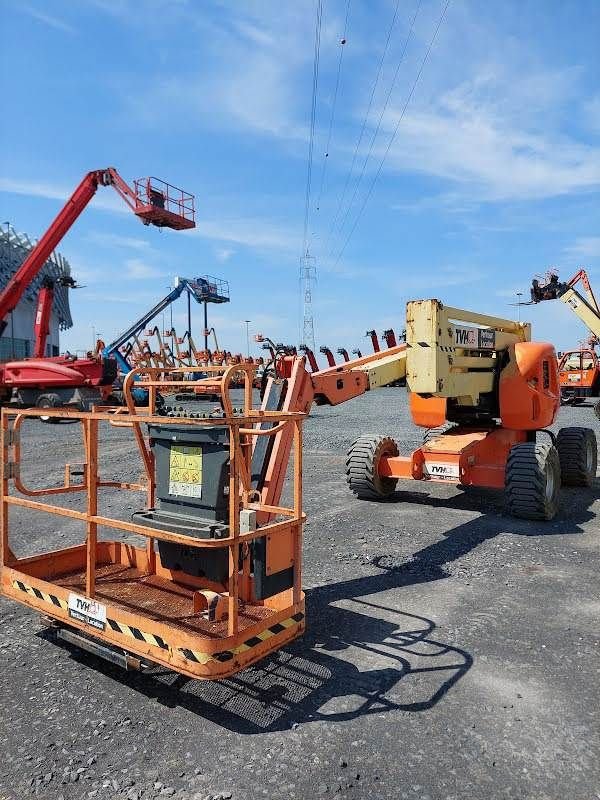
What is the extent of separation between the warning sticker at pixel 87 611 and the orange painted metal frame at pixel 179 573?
46mm

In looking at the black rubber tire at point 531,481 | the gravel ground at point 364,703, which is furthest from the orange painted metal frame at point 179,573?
the black rubber tire at point 531,481

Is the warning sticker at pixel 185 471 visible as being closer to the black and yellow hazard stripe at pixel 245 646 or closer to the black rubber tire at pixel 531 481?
the black and yellow hazard stripe at pixel 245 646

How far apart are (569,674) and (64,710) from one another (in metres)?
3.14

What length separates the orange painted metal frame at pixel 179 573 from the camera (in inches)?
136

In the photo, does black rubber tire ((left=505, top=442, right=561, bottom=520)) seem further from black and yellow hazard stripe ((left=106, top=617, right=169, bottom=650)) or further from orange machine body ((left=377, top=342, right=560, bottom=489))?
black and yellow hazard stripe ((left=106, top=617, right=169, bottom=650))

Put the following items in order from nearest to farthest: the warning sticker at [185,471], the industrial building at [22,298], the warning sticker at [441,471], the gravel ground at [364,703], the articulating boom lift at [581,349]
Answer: the gravel ground at [364,703]
the warning sticker at [185,471]
the warning sticker at [441,471]
the articulating boom lift at [581,349]
the industrial building at [22,298]

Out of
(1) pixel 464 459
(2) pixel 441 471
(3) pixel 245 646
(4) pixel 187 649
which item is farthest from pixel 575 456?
(4) pixel 187 649

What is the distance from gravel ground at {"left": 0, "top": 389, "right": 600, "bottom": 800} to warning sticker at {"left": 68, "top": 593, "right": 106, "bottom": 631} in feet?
1.19

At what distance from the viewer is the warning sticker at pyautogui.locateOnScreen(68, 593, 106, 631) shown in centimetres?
382

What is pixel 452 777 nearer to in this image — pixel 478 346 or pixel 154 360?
pixel 478 346

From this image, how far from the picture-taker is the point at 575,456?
Result: 9.48m

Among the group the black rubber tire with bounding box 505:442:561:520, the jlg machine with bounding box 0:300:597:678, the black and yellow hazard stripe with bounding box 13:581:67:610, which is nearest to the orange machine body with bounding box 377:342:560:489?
the black rubber tire with bounding box 505:442:561:520

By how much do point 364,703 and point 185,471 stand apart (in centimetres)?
190

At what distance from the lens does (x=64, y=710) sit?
3502 mm
